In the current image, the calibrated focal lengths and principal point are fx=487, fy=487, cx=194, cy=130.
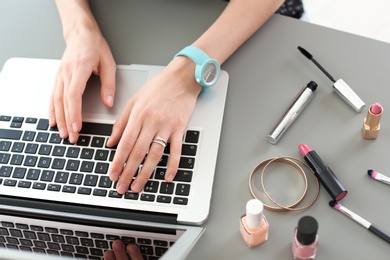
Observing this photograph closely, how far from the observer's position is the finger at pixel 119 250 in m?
0.61

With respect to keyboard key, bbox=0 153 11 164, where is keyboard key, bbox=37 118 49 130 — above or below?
above

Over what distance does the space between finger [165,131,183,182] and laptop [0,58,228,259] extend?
11 mm

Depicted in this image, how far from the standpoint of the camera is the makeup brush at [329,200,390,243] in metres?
0.67

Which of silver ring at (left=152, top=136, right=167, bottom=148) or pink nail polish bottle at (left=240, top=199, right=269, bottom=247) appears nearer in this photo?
pink nail polish bottle at (left=240, top=199, right=269, bottom=247)

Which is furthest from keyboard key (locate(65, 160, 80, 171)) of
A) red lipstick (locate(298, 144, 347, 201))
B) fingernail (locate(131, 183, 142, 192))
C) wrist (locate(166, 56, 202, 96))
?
red lipstick (locate(298, 144, 347, 201))

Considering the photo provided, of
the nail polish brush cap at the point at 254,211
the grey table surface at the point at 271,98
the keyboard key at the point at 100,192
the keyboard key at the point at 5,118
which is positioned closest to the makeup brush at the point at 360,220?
the grey table surface at the point at 271,98

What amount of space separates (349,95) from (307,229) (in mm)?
274

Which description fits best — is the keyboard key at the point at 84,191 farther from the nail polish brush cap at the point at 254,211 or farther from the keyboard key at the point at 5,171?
the nail polish brush cap at the point at 254,211

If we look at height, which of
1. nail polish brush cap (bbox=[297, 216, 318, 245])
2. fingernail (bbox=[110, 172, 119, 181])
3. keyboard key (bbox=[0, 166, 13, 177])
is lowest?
keyboard key (bbox=[0, 166, 13, 177])

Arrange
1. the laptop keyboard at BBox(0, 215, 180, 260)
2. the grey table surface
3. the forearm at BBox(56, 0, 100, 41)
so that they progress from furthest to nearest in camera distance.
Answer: the forearm at BBox(56, 0, 100, 41)
the grey table surface
the laptop keyboard at BBox(0, 215, 180, 260)

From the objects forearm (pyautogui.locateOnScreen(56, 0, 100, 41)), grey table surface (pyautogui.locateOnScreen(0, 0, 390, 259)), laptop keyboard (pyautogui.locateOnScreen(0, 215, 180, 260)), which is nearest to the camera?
laptop keyboard (pyautogui.locateOnScreen(0, 215, 180, 260))

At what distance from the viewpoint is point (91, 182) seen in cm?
75

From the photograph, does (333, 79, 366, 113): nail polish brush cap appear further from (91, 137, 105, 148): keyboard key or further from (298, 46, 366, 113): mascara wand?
(91, 137, 105, 148): keyboard key

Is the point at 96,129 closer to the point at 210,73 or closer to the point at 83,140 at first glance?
the point at 83,140
